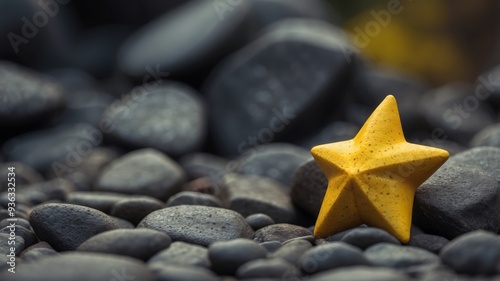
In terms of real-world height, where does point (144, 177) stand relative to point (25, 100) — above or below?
below

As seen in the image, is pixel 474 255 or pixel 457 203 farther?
pixel 457 203

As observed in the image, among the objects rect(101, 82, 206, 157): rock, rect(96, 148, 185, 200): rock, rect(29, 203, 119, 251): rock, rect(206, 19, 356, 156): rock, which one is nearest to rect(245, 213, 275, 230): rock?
rect(29, 203, 119, 251): rock

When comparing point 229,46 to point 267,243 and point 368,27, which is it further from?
point 368,27

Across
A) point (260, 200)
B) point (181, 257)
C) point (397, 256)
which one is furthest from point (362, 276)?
point (260, 200)

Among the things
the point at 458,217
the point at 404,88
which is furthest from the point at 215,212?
the point at 404,88

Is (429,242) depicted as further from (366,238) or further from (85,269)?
(85,269)

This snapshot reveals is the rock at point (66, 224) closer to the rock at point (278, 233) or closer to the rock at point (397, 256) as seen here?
the rock at point (278, 233)

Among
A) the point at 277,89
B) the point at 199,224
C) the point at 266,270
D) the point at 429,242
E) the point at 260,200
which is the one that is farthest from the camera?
the point at 277,89
